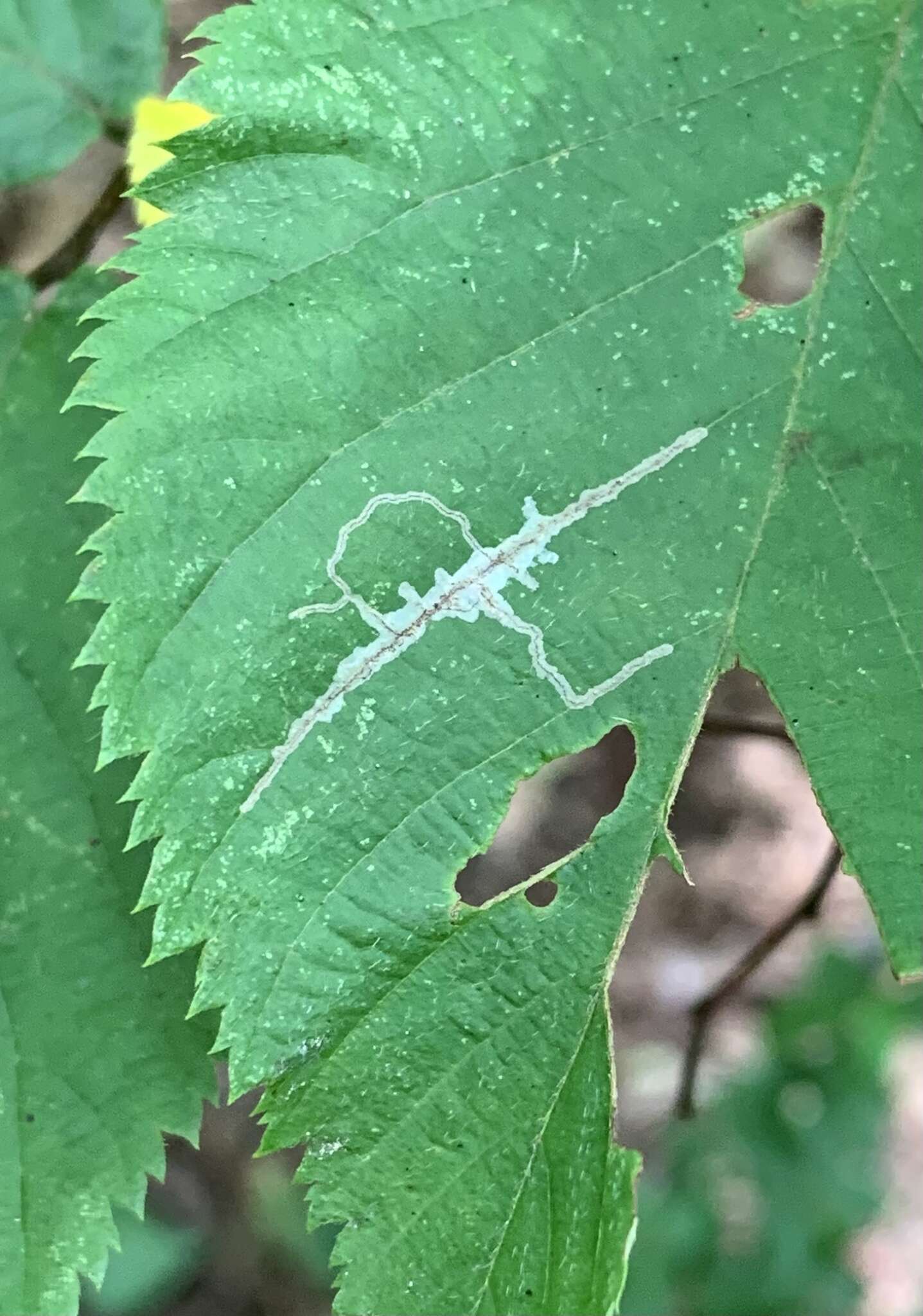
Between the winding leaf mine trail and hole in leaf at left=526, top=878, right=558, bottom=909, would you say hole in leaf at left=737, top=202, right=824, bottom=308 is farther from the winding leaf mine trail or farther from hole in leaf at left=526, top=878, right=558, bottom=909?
hole in leaf at left=526, top=878, right=558, bottom=909

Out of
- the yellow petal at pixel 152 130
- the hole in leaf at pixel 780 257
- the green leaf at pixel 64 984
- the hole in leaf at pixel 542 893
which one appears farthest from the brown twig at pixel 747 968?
the hole in leaf at pixel 780 257

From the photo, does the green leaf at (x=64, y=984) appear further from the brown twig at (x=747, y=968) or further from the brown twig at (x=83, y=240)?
the brown twig at (x=747, y=968)

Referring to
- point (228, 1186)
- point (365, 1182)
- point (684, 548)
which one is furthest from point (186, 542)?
point (228, 1186)

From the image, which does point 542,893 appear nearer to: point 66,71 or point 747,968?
point 747,968

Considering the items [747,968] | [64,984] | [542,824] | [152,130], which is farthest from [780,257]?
[64,984]

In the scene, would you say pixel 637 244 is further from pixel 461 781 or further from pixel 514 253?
pixel 461 781

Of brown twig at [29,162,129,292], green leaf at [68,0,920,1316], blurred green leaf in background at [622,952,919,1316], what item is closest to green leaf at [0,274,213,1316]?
green leaf at [68,0,920,1316]
